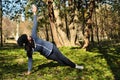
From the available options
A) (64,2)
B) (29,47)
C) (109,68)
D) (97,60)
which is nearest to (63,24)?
(64,2)

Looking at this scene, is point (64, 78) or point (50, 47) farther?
point (64, 78)

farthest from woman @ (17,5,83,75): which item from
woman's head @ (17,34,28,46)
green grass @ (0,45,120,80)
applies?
green grass @ (0,45,120,80)

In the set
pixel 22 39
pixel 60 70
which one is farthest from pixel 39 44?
pixel 60 70

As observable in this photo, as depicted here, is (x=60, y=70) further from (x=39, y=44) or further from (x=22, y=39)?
(x=22, y=39)

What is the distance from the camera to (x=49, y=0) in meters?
23.3

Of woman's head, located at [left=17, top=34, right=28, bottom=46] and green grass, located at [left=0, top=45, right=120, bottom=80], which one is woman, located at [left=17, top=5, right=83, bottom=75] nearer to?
woman's head, located at [left=17, top=34, right=28, bottom=46]

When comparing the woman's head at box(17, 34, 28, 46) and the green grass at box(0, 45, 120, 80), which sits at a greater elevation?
the woman's head at box(17, 34, 28, 46)

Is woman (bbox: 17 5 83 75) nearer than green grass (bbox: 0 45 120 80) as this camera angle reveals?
Yes

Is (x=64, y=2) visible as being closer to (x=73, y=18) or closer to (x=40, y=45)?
(x=73, y=18)

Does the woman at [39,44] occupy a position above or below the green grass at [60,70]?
above

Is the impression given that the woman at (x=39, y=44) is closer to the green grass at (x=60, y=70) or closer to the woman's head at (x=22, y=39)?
the woman's head at (x=22, y=39)

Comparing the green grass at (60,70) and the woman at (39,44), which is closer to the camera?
the woman at (39,44)

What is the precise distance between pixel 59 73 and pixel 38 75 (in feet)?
3.57

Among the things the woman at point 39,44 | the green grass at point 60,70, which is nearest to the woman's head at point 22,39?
the woman at point 39,44
